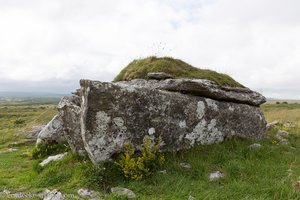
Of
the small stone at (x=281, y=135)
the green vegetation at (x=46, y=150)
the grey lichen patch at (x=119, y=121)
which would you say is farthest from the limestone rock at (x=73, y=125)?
the small stone at (x=281, y=135)

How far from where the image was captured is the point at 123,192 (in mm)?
7371

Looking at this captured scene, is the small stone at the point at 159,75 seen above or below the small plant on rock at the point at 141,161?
above

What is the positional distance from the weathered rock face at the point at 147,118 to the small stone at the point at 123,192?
4.35ft

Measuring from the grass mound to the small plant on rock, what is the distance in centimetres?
481

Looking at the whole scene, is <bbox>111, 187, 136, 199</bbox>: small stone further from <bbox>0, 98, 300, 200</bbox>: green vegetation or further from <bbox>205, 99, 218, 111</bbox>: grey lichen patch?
<bbox>205, 99, 218, 111</bbox>: grey lichen patch

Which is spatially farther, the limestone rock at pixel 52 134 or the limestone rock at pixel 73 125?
the limestone rock at pixel 52 134

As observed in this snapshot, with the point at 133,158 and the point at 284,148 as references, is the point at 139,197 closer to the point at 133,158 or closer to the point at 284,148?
the point at 133,158

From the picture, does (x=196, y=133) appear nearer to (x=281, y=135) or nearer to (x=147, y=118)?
(x=147, y=118)

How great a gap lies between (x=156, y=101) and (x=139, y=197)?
132 inches

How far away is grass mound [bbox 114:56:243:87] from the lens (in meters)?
13.0

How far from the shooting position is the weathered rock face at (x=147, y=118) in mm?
8617

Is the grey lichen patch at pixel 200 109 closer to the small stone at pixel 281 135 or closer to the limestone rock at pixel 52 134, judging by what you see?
the small stone at pixel 281 135

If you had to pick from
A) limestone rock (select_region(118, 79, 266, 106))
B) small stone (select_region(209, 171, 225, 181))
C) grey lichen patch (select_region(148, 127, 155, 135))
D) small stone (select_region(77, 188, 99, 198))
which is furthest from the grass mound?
small stone (select_region(77, 188, 99, 198))

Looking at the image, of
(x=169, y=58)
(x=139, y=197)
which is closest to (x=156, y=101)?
(x=139, y=197)
